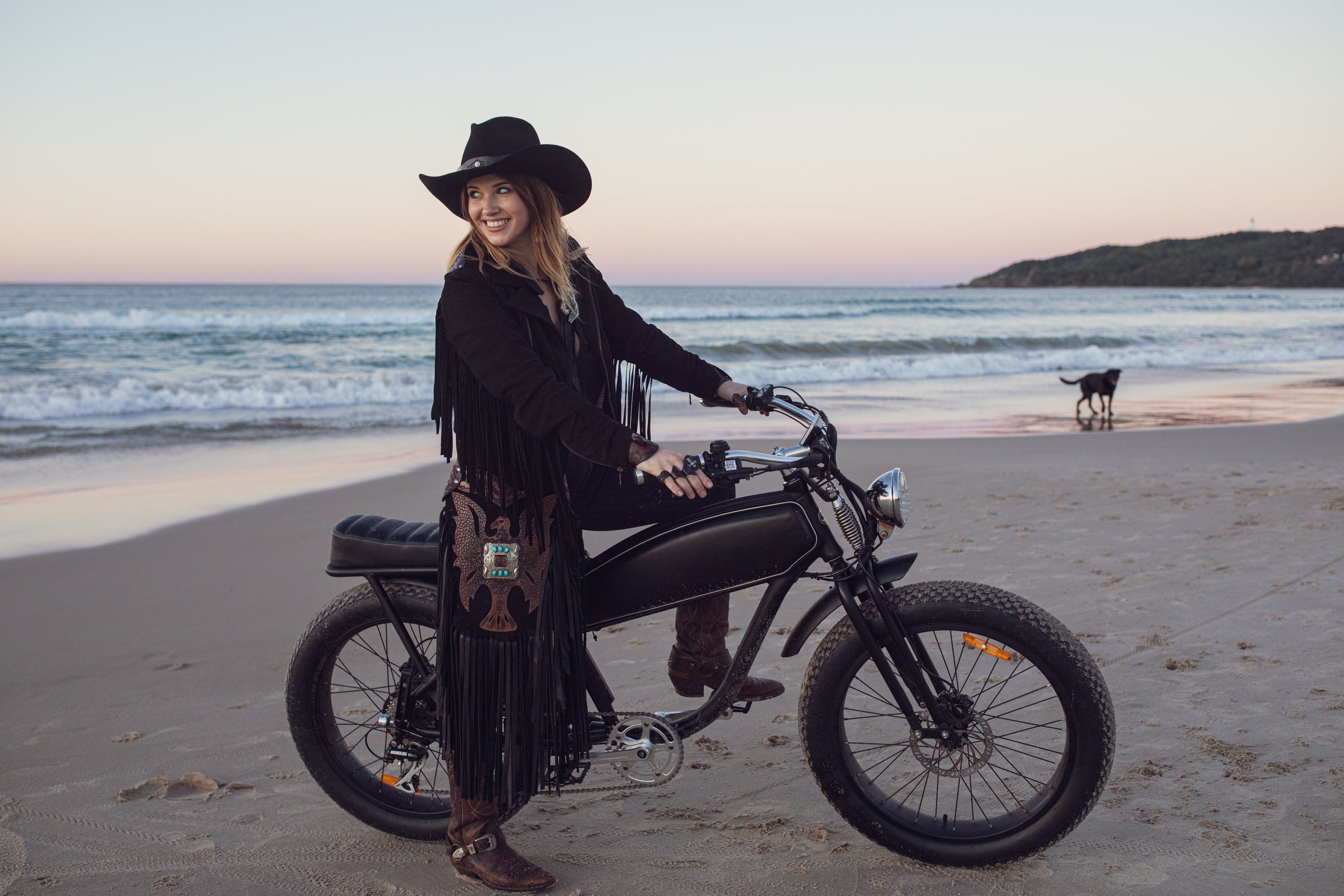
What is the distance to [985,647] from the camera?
228cm

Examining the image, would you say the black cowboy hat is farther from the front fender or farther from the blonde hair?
the front fender

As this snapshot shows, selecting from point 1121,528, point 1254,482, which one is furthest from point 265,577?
point 1254,482

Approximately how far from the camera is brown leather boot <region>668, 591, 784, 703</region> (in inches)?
103

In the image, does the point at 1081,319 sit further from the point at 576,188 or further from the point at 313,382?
the point at 576,188

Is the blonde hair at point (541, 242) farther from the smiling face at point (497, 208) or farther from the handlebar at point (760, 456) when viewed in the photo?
the handlebar at point (760, 456)

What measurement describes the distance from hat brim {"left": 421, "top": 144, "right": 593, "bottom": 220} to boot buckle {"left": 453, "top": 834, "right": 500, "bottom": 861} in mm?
1588

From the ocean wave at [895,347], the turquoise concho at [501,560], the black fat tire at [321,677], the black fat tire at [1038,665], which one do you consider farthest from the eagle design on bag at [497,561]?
the ocean wave at [895,347]

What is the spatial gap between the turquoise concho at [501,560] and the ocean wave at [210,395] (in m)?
11.3

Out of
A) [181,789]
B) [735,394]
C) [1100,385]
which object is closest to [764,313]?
[1100,385]

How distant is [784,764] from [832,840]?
43 cm

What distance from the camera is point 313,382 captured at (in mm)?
14805

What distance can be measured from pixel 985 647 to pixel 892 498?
43cm

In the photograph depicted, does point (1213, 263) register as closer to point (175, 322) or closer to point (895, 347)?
point (895, 347)

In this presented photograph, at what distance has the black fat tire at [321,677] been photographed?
8.30ft
